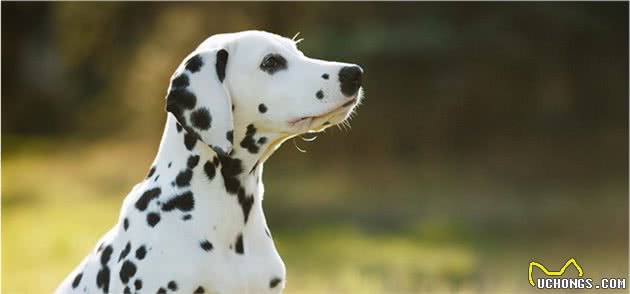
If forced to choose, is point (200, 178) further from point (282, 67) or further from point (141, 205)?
point (282, 67)

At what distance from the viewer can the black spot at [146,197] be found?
4995 millimetres

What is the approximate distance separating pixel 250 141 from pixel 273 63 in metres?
0.43

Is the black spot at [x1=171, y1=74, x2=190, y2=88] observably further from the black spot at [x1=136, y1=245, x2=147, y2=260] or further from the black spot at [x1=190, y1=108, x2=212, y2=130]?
the black spot at [x1=136, y1=245, x2=147, y2=260]

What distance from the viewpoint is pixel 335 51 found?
47.3ft

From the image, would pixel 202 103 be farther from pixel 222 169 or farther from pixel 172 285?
pixel 172 285

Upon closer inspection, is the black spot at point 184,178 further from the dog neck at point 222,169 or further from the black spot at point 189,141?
the black spot at point 189,141

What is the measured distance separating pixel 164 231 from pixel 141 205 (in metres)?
0.21

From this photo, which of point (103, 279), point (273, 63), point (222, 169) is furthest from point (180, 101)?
point (103, 279)

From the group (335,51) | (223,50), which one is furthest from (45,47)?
(223,50)

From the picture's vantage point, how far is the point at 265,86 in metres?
5.03

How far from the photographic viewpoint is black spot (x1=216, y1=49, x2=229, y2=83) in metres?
4.99

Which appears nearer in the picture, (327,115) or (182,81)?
(182,81)

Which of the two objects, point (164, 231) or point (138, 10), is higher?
point (138, 10)

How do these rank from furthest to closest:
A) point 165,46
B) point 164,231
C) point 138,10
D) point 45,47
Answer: point 45,47 < point 138,10 < point 165,46 < point 164,231
